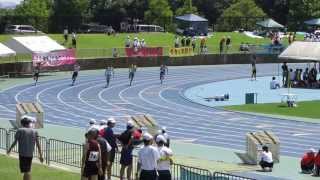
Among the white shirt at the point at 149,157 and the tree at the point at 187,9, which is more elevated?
the tree at the point at 187,9

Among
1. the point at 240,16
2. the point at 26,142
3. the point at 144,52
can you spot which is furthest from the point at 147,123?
the point at 240,16

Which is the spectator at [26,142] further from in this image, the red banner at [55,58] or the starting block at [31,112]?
the red banner at [55,58]

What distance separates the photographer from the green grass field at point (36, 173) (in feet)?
54.6

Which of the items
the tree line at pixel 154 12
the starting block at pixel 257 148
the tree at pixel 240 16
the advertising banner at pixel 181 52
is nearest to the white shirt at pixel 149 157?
the starting block at pixel 257 148

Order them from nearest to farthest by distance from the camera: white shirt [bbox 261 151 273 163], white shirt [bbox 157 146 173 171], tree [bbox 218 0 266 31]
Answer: white shirt [bbox 157 146 173 171]
white shirt [bbox 261 151 273 163]
tree [bbox 218 0 266 31]

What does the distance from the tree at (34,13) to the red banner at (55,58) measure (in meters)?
20.8

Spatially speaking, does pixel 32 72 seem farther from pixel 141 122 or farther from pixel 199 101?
pixel 141 122

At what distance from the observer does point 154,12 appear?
276 feet

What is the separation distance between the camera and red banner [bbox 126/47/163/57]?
60688mm

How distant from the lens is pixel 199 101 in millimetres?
41188

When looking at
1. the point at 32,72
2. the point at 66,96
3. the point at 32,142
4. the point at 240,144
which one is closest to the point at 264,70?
the point at 32,72

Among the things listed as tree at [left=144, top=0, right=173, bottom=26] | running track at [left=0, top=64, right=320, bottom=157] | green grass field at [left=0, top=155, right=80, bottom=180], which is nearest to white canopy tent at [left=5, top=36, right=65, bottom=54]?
running track at [left=0, top=64, right=320, bottom=157]

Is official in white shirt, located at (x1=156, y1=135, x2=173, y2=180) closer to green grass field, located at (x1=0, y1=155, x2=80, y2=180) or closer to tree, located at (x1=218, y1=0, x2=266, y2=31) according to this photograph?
green grass field, located at (x1=0, y1=155, x2=80, y2=180)

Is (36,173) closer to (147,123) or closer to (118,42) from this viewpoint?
(147,123)
